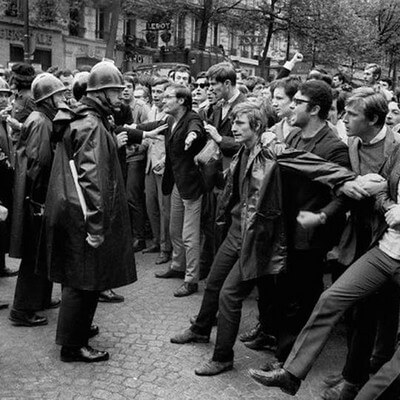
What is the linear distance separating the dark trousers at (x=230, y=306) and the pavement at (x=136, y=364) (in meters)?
0.24

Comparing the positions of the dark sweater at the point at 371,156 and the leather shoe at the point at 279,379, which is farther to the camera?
the dark sweater at the point at 371,156

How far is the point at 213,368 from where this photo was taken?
14.5ft

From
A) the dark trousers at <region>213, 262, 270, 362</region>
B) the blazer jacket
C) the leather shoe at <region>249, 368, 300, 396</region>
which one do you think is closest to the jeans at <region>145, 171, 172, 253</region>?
the blazer jacket

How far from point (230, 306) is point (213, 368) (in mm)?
498

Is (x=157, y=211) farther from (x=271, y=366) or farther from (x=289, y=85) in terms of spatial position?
(x=271, y=366)

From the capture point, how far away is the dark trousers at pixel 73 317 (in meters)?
4.51

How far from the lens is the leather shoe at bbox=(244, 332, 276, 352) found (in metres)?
4.95

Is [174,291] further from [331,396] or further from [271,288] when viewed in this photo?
[331,396]

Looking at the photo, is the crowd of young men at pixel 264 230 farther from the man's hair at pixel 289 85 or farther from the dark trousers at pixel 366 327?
the man's hair at pixel 289 85

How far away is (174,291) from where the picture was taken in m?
6.37

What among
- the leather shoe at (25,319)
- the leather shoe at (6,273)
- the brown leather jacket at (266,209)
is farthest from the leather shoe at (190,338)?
the leather shoe at (6,273)

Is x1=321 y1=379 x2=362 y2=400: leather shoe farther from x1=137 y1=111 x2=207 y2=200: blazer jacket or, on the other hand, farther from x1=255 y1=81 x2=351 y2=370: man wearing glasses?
x1=137 y1=111 x2=207 y2=200: blazer jacket

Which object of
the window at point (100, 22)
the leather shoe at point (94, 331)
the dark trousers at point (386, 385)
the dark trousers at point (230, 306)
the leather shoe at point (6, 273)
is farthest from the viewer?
the window at point (100, 22)

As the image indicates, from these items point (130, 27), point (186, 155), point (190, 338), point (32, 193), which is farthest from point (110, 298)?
point (130, 27)
